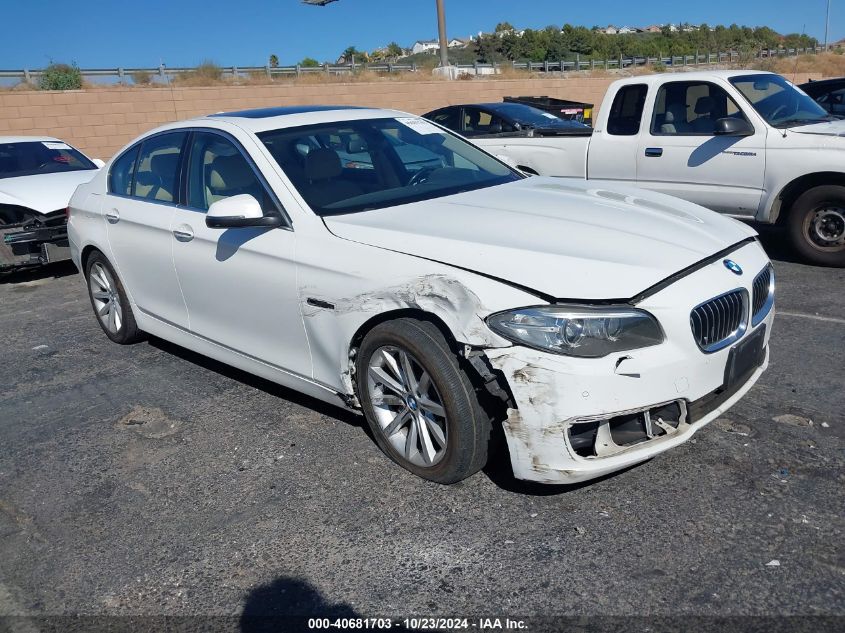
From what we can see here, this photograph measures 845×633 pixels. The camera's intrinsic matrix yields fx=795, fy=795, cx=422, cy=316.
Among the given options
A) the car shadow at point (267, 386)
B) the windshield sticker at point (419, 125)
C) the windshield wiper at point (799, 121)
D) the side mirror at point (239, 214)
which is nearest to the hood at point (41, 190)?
the car shadow at point (267, 386)

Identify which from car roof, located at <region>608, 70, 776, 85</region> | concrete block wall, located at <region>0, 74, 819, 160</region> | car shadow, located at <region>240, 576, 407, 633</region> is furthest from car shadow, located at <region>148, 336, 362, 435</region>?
concrete block wall, located at <region>0, 74, 819, 160</region>

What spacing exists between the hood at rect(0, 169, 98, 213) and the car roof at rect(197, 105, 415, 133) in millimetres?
4080

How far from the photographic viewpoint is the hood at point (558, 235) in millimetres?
3129

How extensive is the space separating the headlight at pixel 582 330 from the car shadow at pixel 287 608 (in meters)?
1.15

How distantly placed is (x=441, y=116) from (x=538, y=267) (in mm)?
9846

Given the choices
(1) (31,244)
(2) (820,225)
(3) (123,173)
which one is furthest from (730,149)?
(1) (31,244)

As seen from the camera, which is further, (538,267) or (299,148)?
(299,148)

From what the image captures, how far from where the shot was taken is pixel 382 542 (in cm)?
319

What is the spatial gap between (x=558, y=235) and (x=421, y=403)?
3.08 feet

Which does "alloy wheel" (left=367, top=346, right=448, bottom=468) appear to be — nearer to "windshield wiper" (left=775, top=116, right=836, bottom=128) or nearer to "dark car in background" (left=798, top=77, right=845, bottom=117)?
"windshield wiper" (left=775, top=116, right=836, bottom=128)

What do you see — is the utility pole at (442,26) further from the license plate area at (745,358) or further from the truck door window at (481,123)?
the license plate area at (745,358)

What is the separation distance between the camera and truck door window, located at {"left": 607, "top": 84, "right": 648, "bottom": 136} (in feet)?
26.3


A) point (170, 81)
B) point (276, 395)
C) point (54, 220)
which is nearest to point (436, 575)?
point (276, 395)

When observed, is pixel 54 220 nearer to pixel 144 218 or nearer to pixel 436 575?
pixel 144 218
